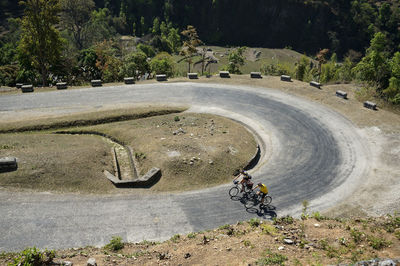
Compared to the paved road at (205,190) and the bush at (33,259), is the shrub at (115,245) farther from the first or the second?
the bush at (33,259)

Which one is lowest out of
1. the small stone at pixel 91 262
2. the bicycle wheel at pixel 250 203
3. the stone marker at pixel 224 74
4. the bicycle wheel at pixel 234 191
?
the bicycle wheel at pixel 250 203

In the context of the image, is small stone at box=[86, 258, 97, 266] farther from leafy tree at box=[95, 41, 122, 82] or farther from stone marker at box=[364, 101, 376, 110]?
leafy tree at box=[95, 41, 122, 82]

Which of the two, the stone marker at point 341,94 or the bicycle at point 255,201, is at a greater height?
the stone marker at point 341,94

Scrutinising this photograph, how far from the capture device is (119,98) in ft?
129

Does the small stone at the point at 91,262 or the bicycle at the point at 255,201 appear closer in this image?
the small stone at the point at 91,262

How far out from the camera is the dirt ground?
13594mm

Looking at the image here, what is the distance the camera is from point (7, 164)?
22.0 metres

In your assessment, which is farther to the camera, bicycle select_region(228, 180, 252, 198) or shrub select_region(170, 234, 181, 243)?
bicycle select_region(228, 180, 252, 198)

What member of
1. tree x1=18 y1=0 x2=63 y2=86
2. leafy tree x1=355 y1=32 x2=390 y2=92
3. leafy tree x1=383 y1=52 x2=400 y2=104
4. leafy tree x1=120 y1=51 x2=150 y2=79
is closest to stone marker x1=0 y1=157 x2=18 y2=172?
leafy tree x1=120 y1=51 x2=150 y2=79

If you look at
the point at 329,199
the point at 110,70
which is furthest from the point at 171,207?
the point at 110,70

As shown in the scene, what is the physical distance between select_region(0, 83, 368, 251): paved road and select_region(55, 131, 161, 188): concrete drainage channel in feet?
5.42

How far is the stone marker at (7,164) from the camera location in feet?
71.9

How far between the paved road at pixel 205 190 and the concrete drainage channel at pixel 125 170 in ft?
5.42

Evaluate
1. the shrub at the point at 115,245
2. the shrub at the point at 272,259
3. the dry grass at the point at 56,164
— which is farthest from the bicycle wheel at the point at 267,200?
the dry grass at the point at 56,164
